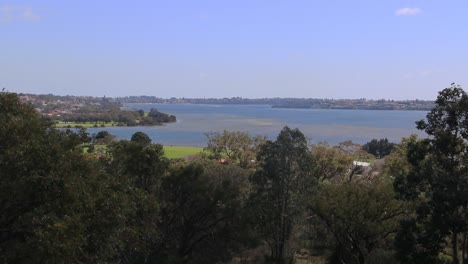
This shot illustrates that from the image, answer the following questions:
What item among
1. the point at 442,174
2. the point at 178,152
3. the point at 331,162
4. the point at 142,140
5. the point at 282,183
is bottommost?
the point at 178,152

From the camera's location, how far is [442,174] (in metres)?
12.4

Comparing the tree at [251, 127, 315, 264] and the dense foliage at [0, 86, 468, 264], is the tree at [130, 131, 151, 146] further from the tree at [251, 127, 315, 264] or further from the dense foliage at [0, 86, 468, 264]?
the tree at [251, 127, 315, 264]

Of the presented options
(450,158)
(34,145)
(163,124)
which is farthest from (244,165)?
(163,124)

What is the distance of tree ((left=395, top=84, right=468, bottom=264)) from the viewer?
11953mm

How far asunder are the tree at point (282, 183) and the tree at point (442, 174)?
18.6ft

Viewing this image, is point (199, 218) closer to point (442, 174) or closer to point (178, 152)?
point (442, 174)

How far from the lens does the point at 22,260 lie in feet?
A: 32.6

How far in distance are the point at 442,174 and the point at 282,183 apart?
7681 millimetres

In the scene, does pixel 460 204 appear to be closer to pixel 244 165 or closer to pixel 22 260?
pixel 22 260

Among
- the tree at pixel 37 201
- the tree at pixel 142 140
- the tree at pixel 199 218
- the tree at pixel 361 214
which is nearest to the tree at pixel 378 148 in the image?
the tree at pixel 361 214

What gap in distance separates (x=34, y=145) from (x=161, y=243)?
11271 mm

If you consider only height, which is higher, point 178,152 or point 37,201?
point 37,201

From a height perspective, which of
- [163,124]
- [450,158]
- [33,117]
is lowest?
[163,124]

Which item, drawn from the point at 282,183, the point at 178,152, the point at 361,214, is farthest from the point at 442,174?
the point at 178,152
